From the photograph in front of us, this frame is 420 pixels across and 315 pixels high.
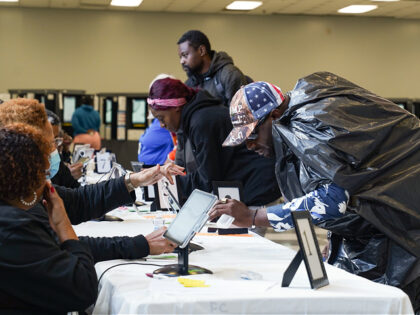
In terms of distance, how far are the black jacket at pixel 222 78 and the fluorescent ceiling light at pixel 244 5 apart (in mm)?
6187

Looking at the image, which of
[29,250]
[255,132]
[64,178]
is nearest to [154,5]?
[64,178]

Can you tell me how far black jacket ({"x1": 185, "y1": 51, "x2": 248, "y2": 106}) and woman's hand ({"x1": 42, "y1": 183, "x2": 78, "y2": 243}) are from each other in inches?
124

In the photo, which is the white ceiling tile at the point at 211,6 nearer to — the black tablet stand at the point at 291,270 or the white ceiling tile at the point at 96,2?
the white ceiling tile at the point at 96,2

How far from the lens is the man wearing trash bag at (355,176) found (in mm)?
2148

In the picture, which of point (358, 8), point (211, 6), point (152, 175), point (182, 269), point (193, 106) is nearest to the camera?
point (182, 269)

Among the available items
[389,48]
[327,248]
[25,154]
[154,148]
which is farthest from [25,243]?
[389,48]

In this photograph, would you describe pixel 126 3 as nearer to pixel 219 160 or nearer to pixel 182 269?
pixel 219 160

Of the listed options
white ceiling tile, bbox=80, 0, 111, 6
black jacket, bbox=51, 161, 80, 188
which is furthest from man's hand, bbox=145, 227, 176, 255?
white ceiling tile, bbox=80, 0, 111, 6

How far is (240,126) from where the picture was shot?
2.48 meters

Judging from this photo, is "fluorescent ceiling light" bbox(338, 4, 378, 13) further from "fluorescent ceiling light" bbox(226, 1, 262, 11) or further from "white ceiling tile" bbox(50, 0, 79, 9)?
"white ceiling tile" bbox(50, 0, 79, 9)

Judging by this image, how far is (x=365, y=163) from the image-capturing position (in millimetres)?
2166

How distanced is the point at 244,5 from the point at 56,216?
33.0 ft

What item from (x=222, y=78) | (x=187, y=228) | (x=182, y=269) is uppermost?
(x=222, y=78)

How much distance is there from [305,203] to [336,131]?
263 millimetres
